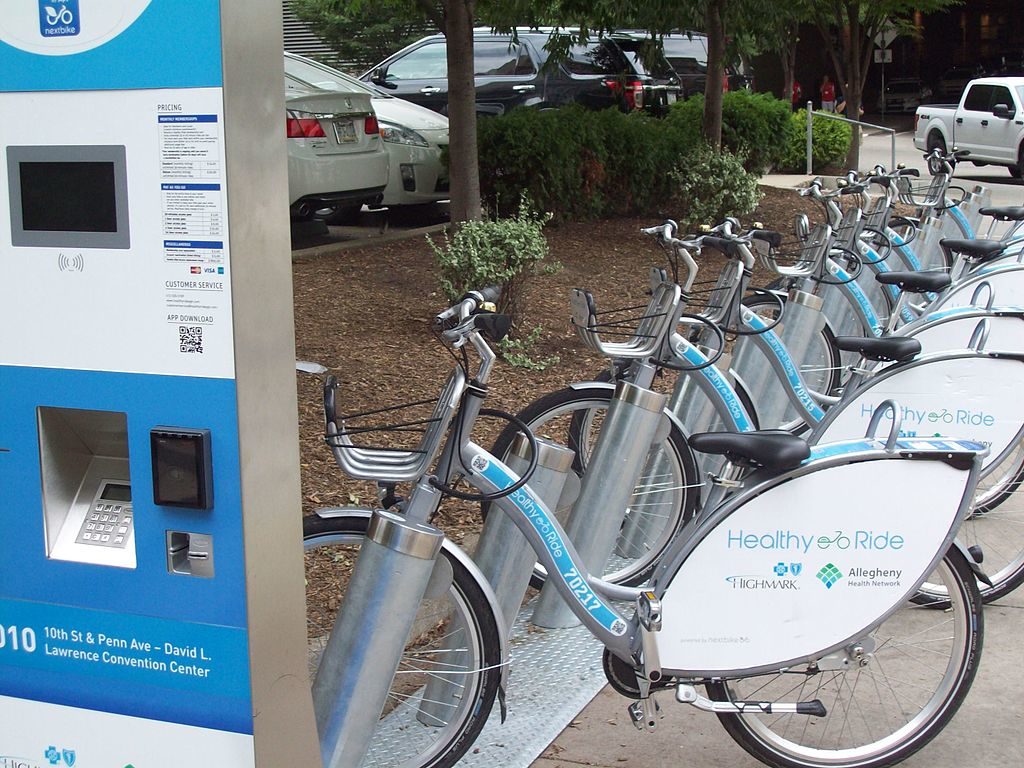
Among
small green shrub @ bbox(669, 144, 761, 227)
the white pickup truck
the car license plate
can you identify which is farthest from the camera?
the white pickup truck

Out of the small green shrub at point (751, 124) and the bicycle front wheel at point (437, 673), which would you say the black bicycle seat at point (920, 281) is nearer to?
the bicycle front wheel at point (437, 673)

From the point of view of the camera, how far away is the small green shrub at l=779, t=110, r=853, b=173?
63.2 feet

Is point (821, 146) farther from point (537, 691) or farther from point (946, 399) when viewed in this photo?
point (537, 691)

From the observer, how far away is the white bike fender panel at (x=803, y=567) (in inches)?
133

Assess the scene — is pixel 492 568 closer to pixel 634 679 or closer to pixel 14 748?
pixel 634 679

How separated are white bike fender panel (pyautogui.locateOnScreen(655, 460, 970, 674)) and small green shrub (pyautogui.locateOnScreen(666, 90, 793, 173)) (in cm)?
1031

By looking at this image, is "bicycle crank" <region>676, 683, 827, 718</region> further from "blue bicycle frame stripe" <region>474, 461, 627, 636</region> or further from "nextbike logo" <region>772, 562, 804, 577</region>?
"nextbike logo" <region>772, 562, 804, 577</region>

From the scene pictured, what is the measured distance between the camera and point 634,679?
3.44 meters

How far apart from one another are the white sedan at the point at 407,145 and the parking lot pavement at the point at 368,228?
0.31 m

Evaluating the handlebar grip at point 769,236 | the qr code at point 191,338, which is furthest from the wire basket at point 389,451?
the handlebar grip at point 769,236

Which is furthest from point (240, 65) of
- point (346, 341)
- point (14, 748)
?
point (346, 341)

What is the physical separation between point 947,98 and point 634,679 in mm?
35689

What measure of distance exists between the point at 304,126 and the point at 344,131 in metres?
0.36

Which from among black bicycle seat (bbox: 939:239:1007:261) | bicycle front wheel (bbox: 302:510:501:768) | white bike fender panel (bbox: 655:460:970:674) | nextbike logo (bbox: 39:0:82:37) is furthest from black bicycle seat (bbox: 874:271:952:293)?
nextbike logo (bbox: 39:0:82:37)
